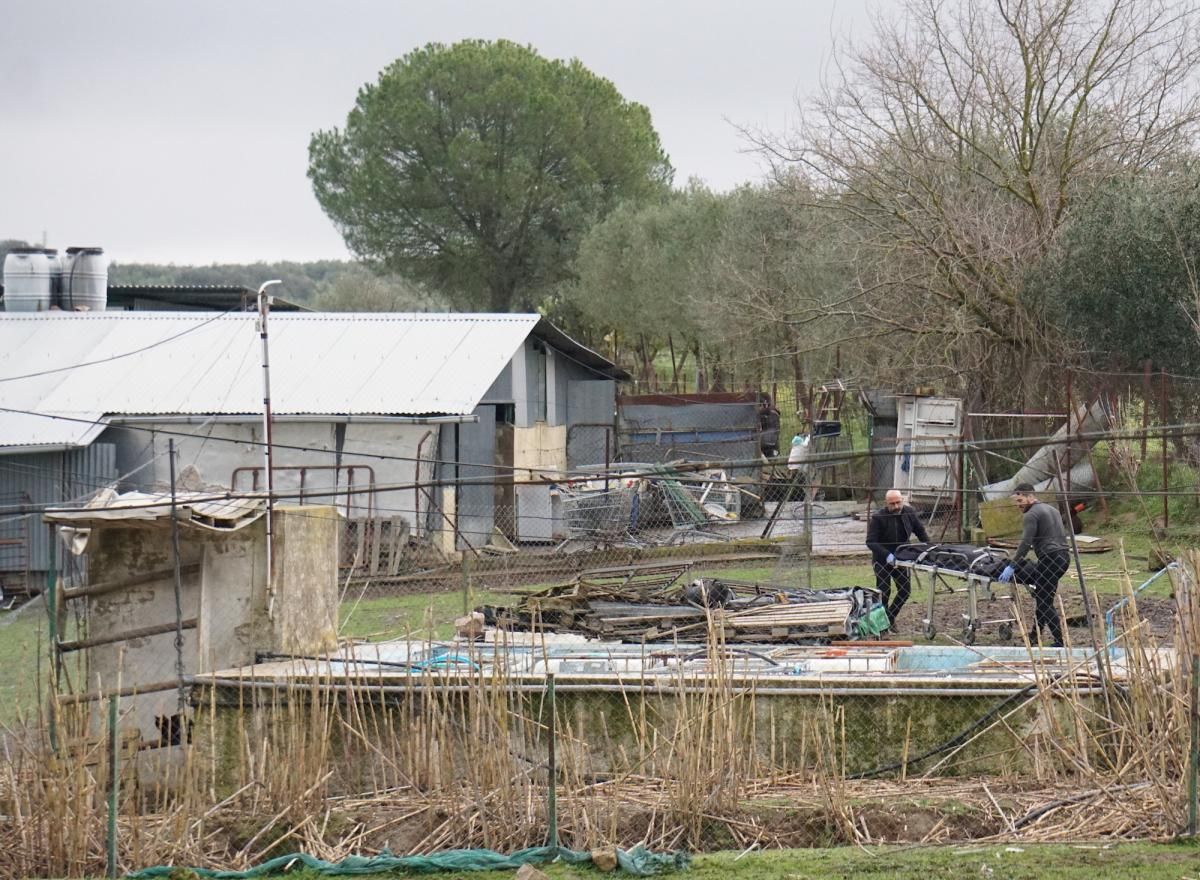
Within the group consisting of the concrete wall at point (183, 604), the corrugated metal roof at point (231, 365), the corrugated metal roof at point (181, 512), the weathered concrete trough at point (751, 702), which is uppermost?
the corrugated metal roof at point (231, 365)

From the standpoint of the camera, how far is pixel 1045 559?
13188 millimetres

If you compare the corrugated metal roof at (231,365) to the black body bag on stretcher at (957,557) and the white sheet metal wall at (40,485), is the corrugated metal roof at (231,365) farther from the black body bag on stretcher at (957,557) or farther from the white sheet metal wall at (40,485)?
the black body bag on stretcher at (957,557)

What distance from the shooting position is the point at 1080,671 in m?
9.35

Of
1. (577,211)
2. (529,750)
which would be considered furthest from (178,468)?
(577,211)

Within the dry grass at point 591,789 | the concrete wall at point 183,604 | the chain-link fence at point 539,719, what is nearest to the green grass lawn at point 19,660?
the chain-link fence at point 539,719

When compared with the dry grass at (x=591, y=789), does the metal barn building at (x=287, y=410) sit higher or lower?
higher

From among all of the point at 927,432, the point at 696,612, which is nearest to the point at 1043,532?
the point at 696,612

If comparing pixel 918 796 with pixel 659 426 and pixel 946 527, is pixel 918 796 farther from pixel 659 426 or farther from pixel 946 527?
pixel 659 426

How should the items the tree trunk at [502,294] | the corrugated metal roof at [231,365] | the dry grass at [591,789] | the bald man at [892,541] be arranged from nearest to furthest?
the dry grass at [591,789]
the bald man at [892,541]
the corrugated metal roof at [231,365]
the tree trunk at [502,294]

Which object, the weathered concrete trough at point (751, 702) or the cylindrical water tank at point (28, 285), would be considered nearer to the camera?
the weathered concrete trough at point (751, 702)

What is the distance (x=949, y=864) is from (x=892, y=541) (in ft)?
25.5

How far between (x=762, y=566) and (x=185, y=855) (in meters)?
13.0

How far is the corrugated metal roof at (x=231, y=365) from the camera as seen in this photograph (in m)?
24.1

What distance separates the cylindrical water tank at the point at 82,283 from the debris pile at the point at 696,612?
55.5 ft
